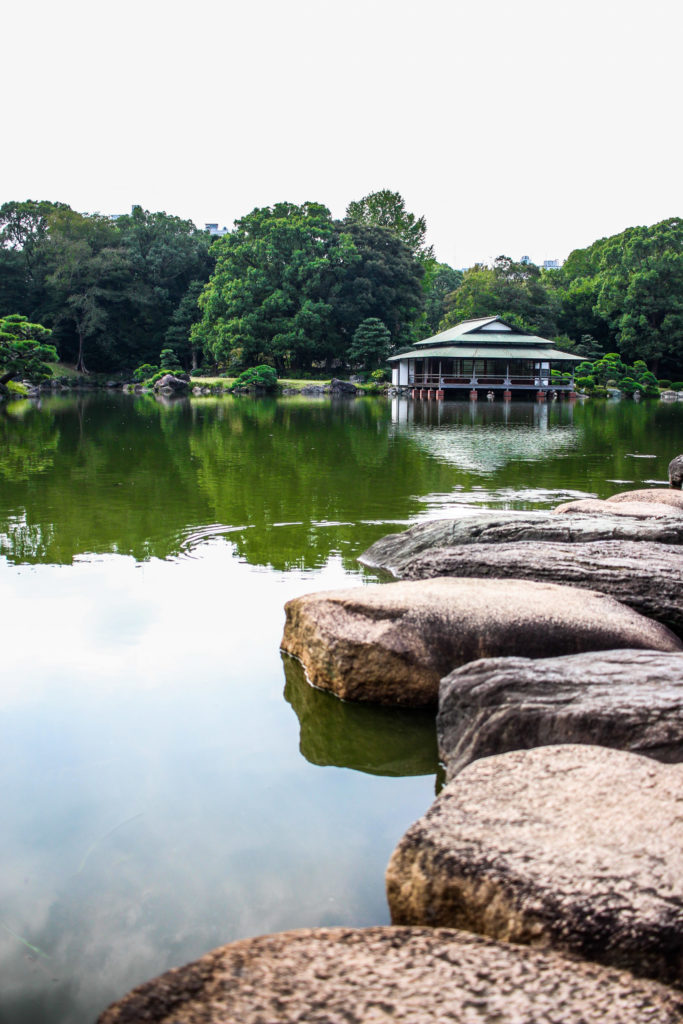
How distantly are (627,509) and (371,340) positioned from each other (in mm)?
42800

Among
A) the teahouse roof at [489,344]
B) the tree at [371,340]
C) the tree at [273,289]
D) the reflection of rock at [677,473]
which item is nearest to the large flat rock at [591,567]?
the reflection of rock at [677,473]

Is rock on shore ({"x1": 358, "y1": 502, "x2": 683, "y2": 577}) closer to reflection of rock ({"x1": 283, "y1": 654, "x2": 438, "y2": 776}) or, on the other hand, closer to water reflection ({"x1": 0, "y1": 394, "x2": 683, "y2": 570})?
water reflection ({"x1": 0, "y1": 394, "x2": 683, "y2": 570})

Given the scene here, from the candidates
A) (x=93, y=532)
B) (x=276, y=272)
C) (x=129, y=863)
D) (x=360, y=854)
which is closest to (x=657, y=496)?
(x=93, y=532)

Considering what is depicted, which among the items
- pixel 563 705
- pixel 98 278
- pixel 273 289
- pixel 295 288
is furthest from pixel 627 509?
pixel 98 278

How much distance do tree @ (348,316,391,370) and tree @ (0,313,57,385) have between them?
18576 mm

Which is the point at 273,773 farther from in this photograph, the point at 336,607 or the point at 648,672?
the point at 648,672

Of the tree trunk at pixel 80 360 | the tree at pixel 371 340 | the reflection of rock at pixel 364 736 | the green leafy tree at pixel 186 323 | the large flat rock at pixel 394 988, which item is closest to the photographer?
the large flat rock at pixel 394 988

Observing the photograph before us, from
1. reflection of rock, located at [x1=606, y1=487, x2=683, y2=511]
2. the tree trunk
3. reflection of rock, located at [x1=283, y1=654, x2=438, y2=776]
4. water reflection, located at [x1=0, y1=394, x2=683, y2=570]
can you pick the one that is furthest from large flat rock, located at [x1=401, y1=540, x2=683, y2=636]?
the tree trunk

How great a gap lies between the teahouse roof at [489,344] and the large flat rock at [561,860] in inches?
1563

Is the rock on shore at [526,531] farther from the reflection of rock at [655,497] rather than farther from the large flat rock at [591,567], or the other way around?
the reflection of rock at [655,497]

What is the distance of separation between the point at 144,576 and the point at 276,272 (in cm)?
4574

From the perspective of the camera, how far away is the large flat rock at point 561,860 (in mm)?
2217

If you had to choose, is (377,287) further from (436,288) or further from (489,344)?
(436,288)

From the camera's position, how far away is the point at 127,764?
12.8 feet
